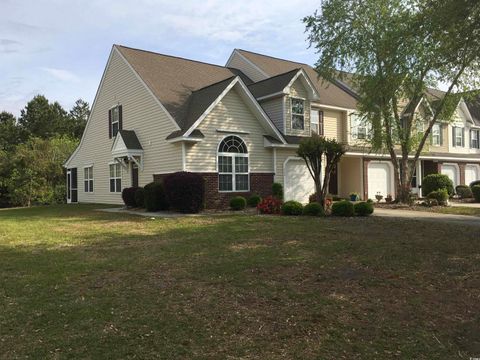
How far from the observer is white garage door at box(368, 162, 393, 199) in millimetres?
27297

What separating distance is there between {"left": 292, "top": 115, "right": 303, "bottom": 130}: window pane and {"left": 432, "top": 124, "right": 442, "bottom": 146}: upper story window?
13.3 metres

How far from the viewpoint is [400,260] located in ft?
26.6

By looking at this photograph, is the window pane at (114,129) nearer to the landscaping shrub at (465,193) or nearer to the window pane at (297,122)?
the window pane at (297,122)

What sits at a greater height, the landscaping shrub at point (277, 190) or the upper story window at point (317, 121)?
the upper story window at point (317, 121)

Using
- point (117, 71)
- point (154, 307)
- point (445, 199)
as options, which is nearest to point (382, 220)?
point (445, 199)

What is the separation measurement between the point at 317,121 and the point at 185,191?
11463 millimetres

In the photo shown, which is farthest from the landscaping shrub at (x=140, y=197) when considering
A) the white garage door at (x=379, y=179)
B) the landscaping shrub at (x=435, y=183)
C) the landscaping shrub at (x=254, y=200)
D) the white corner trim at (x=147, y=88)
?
the landscaping shrub at (x=435, y=183)

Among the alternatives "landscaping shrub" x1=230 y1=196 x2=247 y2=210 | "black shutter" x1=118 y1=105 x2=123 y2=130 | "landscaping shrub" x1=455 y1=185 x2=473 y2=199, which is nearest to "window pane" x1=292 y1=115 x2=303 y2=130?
"landscaping shrub" x1=230 y1=196 x2=247 y2=210

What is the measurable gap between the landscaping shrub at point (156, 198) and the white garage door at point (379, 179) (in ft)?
45.9

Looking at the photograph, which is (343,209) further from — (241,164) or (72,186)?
(72,186)

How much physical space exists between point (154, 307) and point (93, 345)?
1144 mm

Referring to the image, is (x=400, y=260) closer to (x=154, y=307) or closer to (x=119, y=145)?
(x=154, y=307)

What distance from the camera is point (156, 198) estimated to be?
18047 mm

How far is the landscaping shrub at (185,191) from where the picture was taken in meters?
16.9
